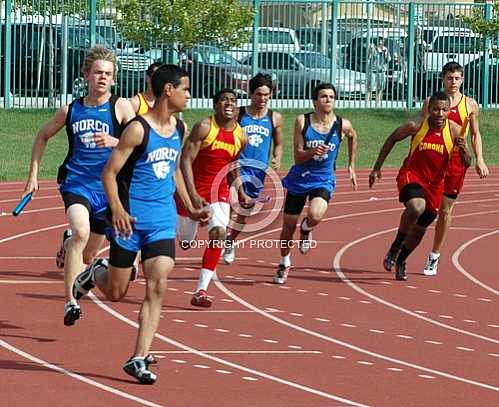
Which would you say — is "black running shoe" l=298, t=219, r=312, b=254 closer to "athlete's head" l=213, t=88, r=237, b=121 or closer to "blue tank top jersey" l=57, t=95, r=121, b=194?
"athlete's head" l=213, t=88, r=237, b=121

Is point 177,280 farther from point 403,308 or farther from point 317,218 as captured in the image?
point 403,308

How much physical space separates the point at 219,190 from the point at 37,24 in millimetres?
20617

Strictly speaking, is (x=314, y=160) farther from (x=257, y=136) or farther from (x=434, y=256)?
(x=434, y=256)

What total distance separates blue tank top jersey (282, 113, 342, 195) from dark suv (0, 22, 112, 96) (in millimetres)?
19206

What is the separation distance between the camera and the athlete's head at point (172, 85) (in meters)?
9.49

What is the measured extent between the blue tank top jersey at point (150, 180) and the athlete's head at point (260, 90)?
4.81m

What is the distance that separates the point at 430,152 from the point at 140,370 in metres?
6.07

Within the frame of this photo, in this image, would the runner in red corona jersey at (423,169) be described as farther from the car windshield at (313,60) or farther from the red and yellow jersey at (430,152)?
the car windshield at (313,60)

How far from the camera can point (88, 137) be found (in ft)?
37.7

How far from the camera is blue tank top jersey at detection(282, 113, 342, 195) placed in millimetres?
14391

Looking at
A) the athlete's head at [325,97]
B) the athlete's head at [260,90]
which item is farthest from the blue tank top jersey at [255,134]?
the athlete's head at [325,97]

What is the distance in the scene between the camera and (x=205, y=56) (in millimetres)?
34312

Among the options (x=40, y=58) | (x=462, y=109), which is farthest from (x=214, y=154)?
(x=40, y=58)

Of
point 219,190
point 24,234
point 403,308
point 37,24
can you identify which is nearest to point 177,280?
point 219,190
